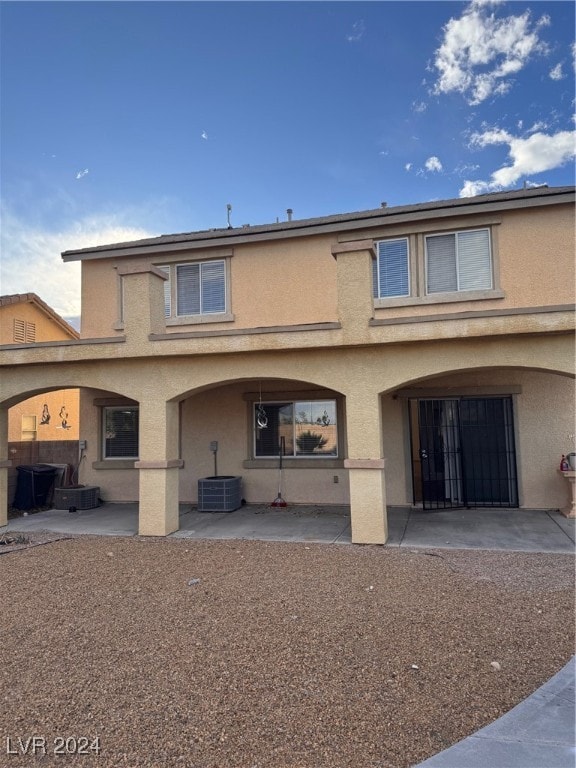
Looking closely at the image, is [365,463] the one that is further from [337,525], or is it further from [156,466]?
[156,466]

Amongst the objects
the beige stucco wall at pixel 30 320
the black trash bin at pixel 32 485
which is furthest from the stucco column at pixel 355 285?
the beige stucco wall at pixel 30 320

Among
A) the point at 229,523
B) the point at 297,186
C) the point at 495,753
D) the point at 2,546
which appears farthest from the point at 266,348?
the point at 297,186

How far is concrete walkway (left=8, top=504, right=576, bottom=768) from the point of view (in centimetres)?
334

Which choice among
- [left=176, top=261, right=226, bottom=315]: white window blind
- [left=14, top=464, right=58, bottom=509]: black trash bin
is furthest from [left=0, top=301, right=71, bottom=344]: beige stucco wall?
[left=176, top=261, right=226, bottom=315]: white window blind

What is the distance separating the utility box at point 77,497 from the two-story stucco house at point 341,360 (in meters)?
0.64

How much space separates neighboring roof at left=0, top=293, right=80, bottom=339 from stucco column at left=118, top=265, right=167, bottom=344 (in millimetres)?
10030

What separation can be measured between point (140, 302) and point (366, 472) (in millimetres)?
4996

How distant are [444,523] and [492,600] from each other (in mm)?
4095

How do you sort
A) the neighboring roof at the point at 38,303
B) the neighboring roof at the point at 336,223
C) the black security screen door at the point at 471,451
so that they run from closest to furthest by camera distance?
the neighboring roof at the point at 336,223
the black security screen door at the point at 471,451
the neighboring roof at the point at 38,303

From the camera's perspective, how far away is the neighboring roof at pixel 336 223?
33.1 feet

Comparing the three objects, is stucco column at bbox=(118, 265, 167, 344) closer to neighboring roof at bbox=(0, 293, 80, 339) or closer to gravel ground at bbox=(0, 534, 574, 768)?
gravel ground at bbox=(0, 534, 574, 768)

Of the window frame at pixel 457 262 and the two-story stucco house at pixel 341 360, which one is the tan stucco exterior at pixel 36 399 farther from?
the window frame at pixel 457 262

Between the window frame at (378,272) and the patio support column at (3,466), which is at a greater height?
the window frame at (378,272)

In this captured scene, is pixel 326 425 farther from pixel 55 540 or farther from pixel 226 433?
pixel 55 540
